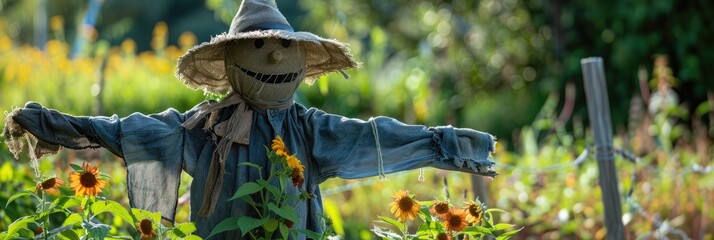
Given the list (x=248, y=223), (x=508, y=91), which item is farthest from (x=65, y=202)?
(x=508, y=91)

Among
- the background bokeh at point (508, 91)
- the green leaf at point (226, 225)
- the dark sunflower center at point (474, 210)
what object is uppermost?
the background bokeh at point (508, 91)

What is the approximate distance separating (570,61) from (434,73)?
1282 millimetres

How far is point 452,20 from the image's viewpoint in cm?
1038

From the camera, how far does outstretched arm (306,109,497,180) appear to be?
264 centimetres

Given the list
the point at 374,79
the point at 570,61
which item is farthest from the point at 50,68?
the point at 570,61

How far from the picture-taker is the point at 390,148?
2.67 metres

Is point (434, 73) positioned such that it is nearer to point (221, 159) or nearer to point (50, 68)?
point (50, 68)

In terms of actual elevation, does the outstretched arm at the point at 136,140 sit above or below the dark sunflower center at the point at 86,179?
above

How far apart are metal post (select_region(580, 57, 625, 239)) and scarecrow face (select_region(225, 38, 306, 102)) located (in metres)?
1.39

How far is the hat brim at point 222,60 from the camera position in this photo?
8.55ft

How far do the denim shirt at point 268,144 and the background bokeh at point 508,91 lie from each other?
0.78m

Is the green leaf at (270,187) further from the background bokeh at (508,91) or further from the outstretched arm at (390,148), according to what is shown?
the background bokeh at (508,91)

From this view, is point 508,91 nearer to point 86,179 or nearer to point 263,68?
point 263,68

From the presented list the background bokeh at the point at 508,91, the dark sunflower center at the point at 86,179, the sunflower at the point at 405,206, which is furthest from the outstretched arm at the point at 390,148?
the background bokeh at the point at 508,91
